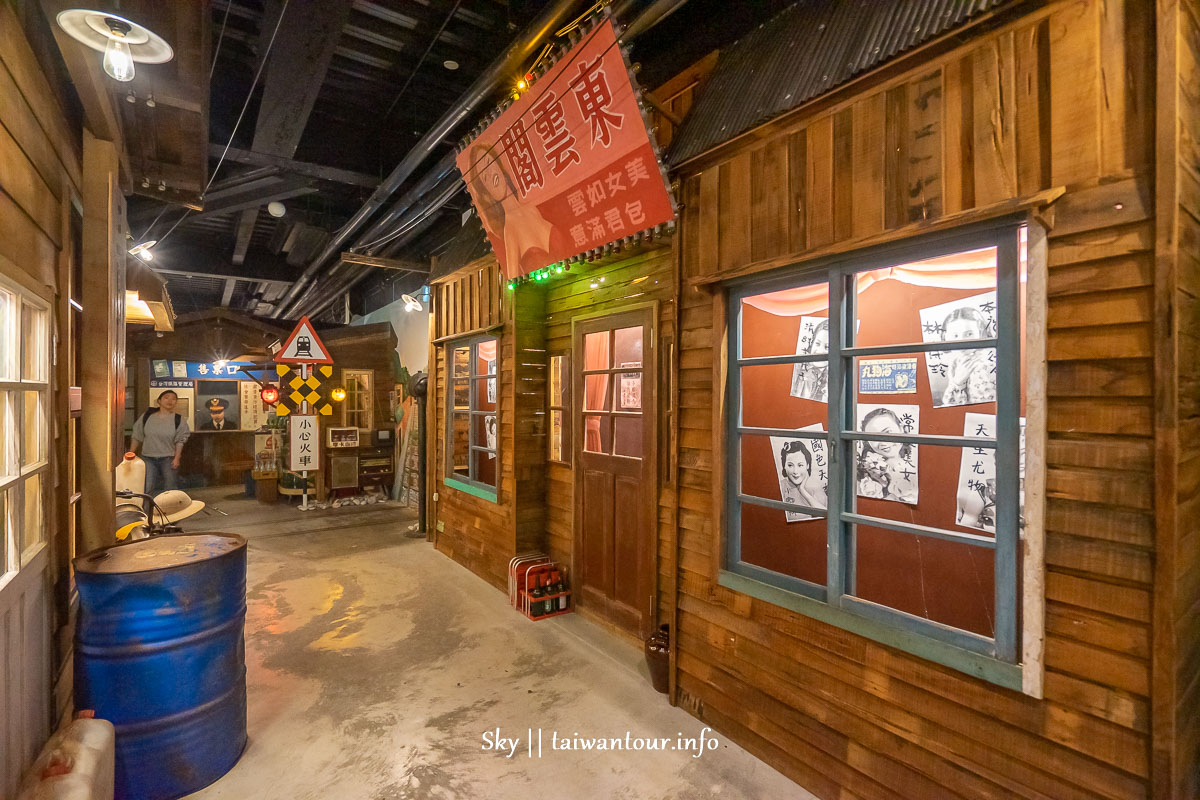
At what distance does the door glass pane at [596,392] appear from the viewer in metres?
4.35

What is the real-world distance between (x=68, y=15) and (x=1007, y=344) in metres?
3.88

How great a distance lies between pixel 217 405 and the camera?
439 inches

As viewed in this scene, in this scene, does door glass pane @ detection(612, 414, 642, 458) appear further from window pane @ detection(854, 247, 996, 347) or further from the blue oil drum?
the blue oil drum

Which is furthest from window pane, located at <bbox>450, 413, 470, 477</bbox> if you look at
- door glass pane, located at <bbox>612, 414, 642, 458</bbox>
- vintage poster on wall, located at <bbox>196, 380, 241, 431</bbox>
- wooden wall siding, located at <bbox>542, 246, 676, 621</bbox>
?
vintage poster on wall, located at <bbox>196, 380, 241, 431</bbox>

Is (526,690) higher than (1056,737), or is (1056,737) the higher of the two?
(1056,737)

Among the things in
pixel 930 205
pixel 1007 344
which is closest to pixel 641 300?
pixel 930 205

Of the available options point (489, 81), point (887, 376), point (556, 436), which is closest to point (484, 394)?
point (556, 436)

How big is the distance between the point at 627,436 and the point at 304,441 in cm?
478

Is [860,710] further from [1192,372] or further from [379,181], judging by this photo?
[379,181]

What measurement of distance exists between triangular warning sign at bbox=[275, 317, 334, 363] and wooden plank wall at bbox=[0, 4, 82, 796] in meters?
2.96

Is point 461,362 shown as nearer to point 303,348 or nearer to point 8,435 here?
point 303,348

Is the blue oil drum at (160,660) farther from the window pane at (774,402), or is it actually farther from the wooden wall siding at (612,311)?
the window pane at (774,402)

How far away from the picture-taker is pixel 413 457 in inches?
339

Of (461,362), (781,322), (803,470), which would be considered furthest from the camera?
(461,362)
